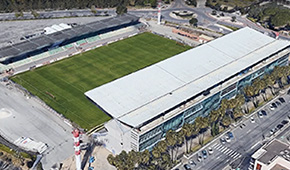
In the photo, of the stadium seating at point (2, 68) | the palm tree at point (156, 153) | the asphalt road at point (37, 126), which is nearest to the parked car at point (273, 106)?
the palm tree at point (156, 153)

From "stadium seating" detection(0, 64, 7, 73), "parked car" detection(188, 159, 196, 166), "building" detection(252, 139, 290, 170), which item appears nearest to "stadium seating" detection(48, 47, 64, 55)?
"stadium seating" detection(0, 64, 7, 73)

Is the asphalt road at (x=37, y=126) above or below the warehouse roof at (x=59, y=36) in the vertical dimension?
below

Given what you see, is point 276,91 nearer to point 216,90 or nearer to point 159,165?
point 216,90

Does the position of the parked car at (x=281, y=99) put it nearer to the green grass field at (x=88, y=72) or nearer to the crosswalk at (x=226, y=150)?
the crosswalk at (x=226, y=150)

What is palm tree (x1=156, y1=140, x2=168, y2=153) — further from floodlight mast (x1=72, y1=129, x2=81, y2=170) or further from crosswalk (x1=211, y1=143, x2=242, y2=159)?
floodlight mast (x1=72, y1=129, x2=81, y2=170)

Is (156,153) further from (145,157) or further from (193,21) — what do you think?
(193,21)

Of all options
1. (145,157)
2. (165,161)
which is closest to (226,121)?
(165,161)
